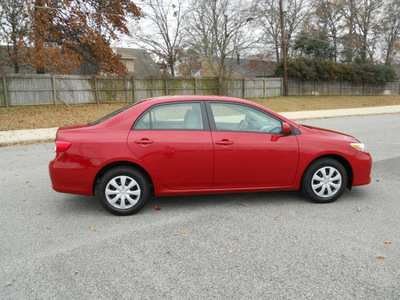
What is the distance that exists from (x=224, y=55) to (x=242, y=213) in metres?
27.4

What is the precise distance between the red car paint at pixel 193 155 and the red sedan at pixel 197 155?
1 centimetres

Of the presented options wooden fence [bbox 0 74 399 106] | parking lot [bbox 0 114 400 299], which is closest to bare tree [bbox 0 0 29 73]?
wooden fence [bbox 0 74 399 106]

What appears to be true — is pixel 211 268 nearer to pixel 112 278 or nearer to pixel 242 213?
pixel 112 278

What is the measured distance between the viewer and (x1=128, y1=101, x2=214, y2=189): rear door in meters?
4.20

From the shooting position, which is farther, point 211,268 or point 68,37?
point 68,37

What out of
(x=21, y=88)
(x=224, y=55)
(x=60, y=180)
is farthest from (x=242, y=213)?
(x=224, y=55)

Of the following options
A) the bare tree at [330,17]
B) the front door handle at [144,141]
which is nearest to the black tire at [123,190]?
the front door handle at [144,141]

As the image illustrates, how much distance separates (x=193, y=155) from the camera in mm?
4258

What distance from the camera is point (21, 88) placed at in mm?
20422

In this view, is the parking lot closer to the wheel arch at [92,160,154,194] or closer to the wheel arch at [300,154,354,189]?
the wheel arch at [300,154,354,189]

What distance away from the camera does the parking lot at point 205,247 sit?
8.87 feet

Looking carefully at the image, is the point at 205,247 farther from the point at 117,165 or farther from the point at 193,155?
the point at 117,165

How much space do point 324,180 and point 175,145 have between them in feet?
7.06

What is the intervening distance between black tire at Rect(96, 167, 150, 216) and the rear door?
24 cm
